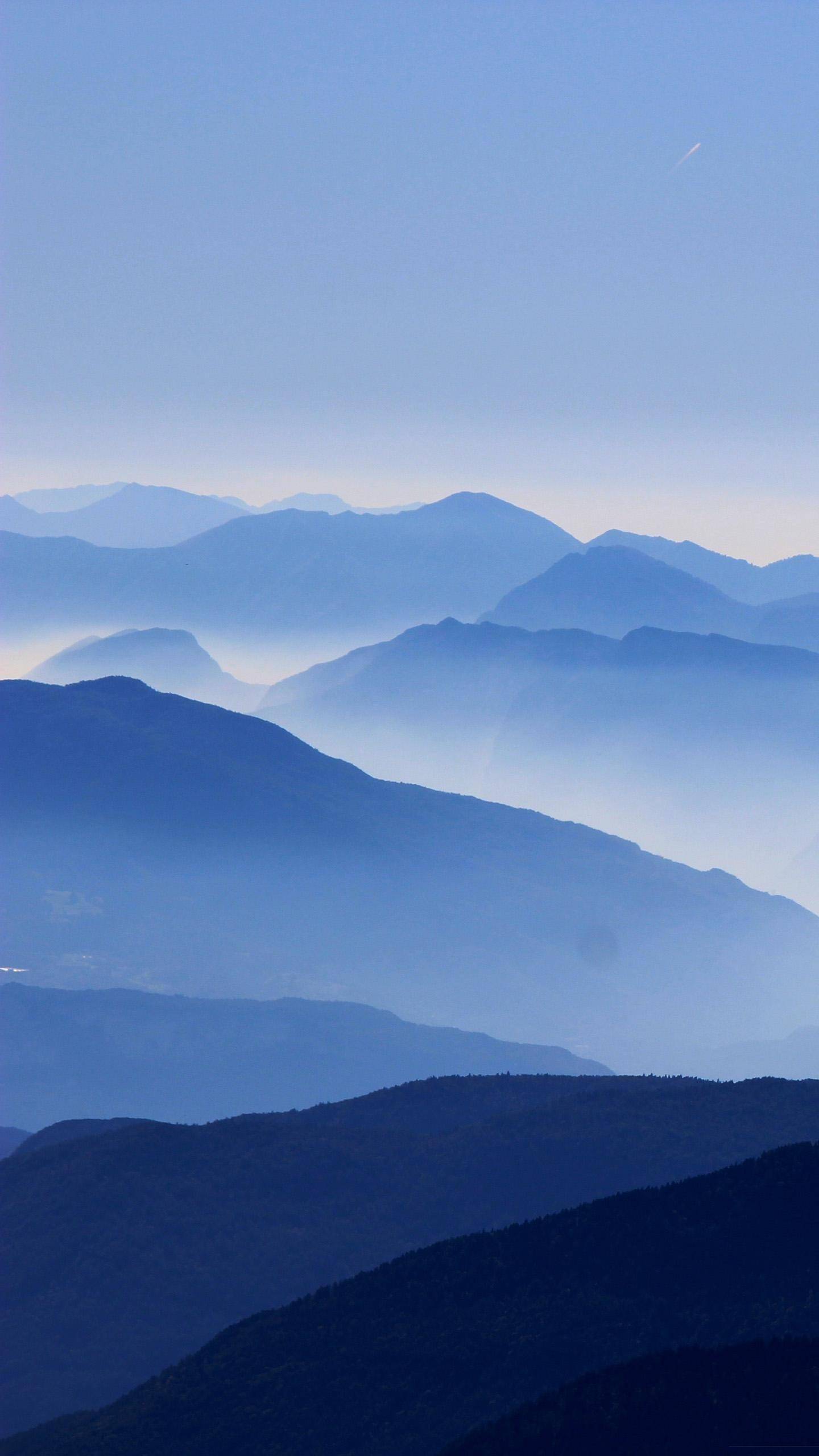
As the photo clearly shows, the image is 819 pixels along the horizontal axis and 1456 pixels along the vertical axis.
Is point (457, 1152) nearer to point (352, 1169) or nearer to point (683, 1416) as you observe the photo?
point (352, 1169)

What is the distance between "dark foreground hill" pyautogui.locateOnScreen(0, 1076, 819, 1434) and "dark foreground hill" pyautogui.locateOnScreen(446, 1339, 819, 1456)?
4336 cm

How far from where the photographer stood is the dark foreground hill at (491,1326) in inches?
2096

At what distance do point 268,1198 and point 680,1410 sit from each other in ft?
202

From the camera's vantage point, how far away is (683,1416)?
38.9 metres

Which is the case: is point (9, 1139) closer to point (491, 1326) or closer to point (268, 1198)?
point (268, 1198)

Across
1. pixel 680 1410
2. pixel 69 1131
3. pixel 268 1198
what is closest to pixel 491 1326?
pixel 680 1410

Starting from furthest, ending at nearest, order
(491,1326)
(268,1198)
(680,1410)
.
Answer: (268,1198)
(491,1326)
(680,1410)

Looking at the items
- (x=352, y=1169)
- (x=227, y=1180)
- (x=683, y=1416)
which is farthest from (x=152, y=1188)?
(x=683, y=1416)

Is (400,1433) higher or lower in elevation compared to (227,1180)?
lower

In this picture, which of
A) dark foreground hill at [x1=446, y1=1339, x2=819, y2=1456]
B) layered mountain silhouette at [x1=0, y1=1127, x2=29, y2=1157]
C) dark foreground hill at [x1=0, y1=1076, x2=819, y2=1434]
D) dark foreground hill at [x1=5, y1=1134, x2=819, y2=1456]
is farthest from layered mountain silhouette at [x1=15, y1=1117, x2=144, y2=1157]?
dark foreground hill at [x1=446, y1=1339, x2=819, y2=1456]

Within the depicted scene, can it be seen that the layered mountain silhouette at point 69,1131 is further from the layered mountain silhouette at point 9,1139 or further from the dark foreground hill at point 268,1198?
the layered mountain silhouette at point 9,1139

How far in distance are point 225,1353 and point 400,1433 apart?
12964 millimetres

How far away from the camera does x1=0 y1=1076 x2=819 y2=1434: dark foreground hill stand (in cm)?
8638

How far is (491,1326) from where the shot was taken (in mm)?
57156
